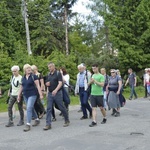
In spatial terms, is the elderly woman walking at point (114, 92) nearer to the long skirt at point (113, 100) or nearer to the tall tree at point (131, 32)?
the long skirt at point (113, 100)

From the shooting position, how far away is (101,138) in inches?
307

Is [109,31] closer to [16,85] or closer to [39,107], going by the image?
[39,107]

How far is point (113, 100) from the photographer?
11.4m

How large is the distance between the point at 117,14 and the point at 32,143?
22460 mm

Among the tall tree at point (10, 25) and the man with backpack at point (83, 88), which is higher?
the tall tree at point (10, 25)

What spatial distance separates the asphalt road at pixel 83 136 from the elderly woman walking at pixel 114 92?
0.71 metres

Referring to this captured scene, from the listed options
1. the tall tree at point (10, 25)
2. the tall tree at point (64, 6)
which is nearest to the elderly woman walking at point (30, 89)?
the tall tree at point (10, 25)

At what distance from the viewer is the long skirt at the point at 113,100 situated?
37.2 feet

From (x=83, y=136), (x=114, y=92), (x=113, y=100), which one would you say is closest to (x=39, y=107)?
(x=113, y=100)

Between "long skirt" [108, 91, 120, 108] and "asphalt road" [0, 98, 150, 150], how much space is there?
0.70 m

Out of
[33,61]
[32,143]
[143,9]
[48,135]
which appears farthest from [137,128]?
[143,9]

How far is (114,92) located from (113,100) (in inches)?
11.5

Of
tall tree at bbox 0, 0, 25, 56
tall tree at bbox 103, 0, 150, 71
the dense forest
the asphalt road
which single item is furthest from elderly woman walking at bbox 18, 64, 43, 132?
tall tree at bbox 103, 0, 150, 71

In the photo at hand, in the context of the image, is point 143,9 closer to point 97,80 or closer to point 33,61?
point 33,61
